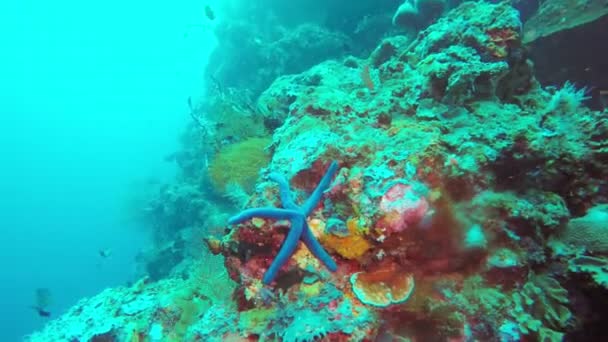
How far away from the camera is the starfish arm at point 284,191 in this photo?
258 centimetres

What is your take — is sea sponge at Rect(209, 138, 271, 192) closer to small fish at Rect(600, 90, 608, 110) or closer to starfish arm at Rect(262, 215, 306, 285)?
starfish arm at Rect(262, 215, 306, 285)

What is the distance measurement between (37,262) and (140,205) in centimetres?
2520

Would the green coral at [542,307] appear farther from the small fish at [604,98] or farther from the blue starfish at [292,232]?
the small fish at [604,98]

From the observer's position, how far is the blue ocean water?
33312 millimetres

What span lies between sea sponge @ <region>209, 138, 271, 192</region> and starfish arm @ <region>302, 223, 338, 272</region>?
1.95 meters

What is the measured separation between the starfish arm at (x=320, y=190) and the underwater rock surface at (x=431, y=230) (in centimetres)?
7

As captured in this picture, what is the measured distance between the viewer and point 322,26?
1286 cm

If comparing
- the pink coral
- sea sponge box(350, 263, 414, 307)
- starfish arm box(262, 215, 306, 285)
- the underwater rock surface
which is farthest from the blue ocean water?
the pink coral

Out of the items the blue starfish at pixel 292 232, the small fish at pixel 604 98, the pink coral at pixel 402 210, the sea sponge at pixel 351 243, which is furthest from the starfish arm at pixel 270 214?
the small fish at pixel 604 98

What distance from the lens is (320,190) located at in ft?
8.71

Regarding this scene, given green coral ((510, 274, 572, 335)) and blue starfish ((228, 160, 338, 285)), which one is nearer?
green coral ((510, 274, 572, 335))

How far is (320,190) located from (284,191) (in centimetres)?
28

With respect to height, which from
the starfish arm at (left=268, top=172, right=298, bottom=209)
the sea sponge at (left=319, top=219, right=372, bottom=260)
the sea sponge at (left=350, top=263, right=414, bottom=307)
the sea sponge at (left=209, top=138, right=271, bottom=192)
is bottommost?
the sea sponge at (left=350, top=263, right=414, bottom=307)

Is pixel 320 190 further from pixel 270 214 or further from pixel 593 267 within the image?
pixel 593 267
